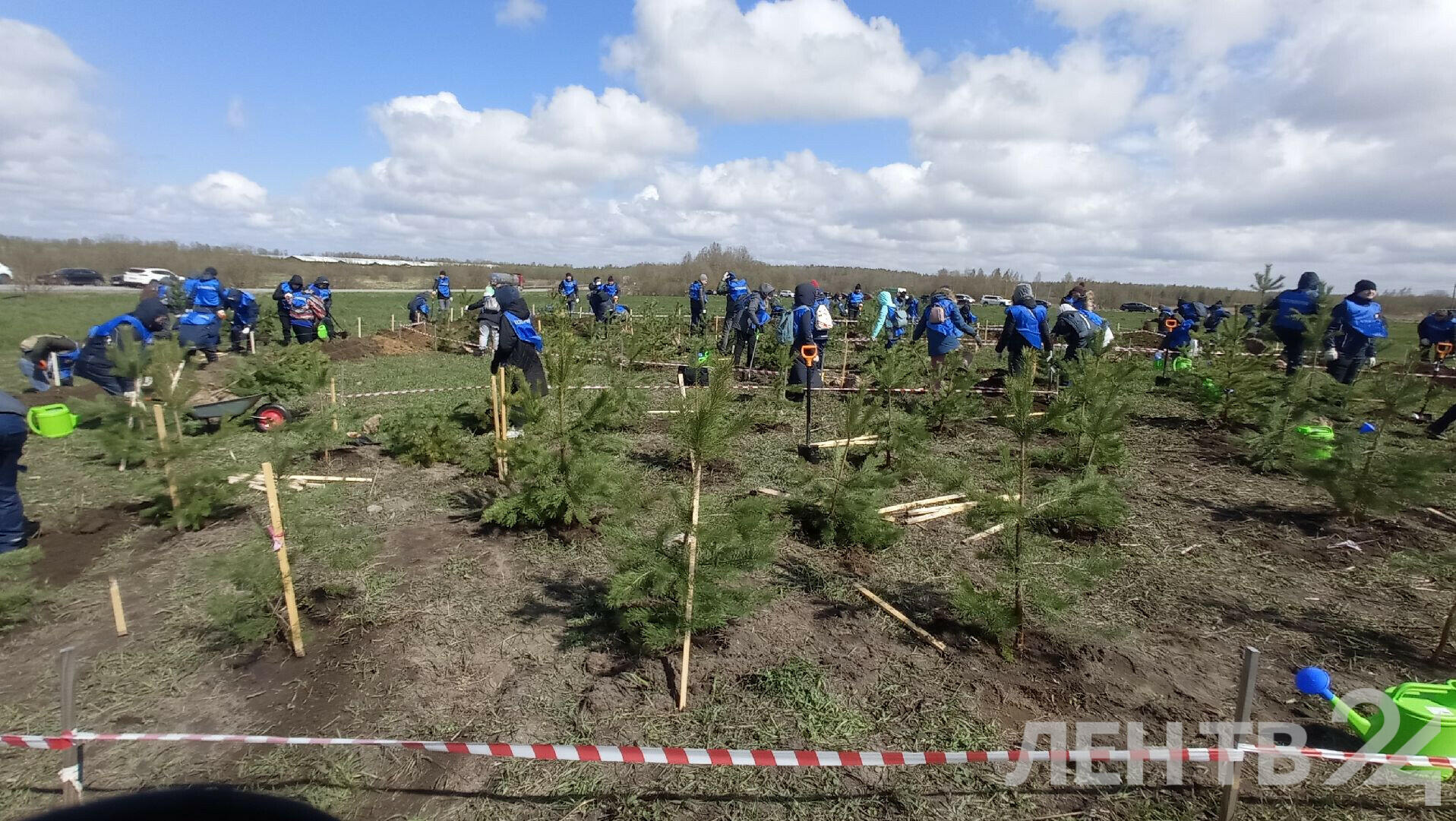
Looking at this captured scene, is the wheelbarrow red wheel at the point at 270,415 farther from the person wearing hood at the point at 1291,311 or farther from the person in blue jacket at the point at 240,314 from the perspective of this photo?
the person wearing hood at the point at 1291,311

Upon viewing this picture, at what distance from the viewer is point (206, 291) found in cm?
1472

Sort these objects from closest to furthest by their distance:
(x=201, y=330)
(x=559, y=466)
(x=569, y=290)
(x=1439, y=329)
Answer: (x=559, y=466) < (x=201, y=330) < (x=1439, y=329) < (x=569, y=290)

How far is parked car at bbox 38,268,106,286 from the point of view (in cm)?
4170

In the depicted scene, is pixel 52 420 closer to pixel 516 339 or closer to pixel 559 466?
pixel 516 339

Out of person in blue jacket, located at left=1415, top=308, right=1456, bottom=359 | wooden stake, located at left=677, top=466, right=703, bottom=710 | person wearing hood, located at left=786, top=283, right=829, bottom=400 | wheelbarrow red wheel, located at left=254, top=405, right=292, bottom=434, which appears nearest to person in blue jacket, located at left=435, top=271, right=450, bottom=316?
wheelbarrow red wheel, located at left=254, top=405, right=292, bottom=434

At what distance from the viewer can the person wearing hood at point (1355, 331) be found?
8.88 meters

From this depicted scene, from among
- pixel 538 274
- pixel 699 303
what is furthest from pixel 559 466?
pixel 538 274

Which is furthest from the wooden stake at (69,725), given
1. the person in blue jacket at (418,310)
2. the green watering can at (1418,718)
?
the person in blue jacket at (418,310)

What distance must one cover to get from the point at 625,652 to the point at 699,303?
14878mm

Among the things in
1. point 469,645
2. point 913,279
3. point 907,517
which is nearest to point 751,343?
point 907,517

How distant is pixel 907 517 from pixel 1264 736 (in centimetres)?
297

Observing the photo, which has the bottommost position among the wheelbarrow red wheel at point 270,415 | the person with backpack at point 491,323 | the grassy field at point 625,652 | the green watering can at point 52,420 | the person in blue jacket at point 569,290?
the grassy field at point 625,652

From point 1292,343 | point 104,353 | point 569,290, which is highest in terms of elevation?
point 569,290

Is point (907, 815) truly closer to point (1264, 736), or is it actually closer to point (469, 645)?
point (1264, 736)
